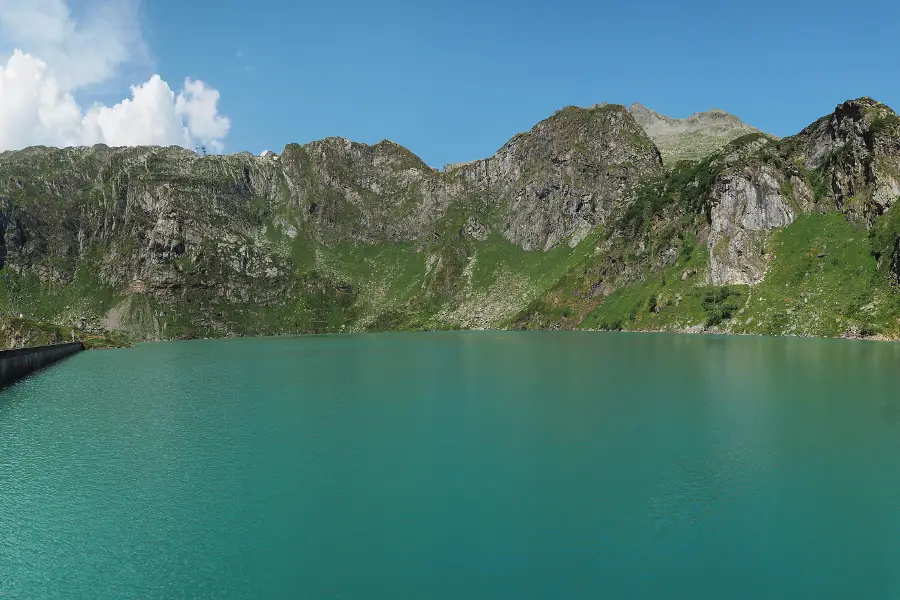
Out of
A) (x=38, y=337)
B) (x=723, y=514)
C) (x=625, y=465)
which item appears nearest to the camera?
(x=723, y=514)

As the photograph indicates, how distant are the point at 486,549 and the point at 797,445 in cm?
3261

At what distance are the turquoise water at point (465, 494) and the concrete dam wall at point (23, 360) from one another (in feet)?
137

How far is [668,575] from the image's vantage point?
25031 millimetres

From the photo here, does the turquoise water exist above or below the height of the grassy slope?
below

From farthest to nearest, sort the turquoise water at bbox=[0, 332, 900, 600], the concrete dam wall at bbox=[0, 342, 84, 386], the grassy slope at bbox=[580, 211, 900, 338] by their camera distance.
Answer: the grassy slope at bbox=[580, 211, 900, 338], the concrete dam wall at bbox=[0, 342, 84, 386], the turquoise water at bbox=[0, 332, 900, 600]

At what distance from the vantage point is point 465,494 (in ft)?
117

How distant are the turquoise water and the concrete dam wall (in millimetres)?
41860

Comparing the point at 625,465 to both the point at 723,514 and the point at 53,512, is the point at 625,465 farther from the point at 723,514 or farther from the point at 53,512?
the point at 53,512

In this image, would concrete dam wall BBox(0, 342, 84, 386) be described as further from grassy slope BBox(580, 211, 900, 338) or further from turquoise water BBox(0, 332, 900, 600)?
grassy slope BBox(580, 211, 900, 338)

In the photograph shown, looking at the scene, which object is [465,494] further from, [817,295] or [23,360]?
[817,295]

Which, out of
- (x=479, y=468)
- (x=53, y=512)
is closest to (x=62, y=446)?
(x=53, y=512)

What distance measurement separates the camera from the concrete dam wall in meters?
109

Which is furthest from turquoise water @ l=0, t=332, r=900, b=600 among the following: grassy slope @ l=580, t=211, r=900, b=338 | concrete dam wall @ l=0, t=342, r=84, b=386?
grassy slope @ l=580, t=211, r=900, b=338

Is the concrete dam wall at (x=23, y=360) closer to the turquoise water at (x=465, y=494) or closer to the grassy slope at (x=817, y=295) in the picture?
the turquoise water at (x=465, y=494)
